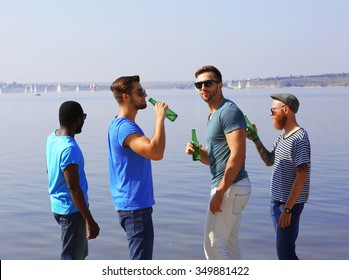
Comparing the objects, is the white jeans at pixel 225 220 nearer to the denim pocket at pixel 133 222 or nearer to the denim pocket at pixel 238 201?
the denim pocket at pixel 238 201

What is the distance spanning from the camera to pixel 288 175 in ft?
19.0

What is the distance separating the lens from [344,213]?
11945mm

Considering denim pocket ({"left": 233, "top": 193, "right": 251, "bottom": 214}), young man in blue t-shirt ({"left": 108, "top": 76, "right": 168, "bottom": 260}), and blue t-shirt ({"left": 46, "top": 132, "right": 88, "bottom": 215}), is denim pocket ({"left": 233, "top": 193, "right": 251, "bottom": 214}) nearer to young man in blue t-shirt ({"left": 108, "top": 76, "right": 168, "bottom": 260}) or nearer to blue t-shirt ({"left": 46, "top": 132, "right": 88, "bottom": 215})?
young man in blue t-shirt ({"left": 108, "top": 76, "right": 168, "bottom": 260})

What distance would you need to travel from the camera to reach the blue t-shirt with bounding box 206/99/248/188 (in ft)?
17.9

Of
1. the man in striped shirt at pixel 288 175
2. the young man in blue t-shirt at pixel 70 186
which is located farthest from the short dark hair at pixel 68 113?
the man in striped shirt at pixel 288 175

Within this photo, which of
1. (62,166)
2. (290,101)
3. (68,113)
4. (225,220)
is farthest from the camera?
(290,101)

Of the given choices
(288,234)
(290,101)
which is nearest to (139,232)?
(288,234)

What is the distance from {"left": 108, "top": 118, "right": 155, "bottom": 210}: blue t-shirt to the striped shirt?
4.01ft

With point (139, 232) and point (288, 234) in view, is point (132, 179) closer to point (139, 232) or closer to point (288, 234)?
point (139, 232)

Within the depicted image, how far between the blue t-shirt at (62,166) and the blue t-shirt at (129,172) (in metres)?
0.32

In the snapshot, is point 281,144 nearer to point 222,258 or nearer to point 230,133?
point 230,133

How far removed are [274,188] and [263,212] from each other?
6315mm

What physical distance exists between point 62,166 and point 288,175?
193 cm

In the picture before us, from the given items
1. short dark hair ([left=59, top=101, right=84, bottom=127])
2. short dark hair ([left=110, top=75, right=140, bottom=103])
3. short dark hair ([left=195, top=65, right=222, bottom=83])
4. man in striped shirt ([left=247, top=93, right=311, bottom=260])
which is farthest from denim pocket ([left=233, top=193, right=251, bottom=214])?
short dark hair ([left=59, top=101, right=84, bottom=127])
